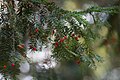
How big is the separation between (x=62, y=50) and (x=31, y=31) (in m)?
0.06

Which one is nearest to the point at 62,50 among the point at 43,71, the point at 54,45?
the point at 54,45

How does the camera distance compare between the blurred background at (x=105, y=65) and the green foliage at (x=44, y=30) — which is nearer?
the green foliage at (x=44, y=30)

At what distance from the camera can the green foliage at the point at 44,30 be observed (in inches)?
16.1

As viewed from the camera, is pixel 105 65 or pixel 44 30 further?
pixel 105 65

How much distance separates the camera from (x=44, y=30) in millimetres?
425

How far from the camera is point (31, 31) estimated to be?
425mm

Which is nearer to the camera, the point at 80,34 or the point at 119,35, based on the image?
the point at 80,34

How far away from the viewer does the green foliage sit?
41 centimetres

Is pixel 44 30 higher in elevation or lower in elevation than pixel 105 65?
lower

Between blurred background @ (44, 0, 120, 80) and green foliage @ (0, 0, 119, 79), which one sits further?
blurred background @ (44, 0, 120, 80)

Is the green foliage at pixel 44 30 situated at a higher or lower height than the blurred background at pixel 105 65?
lower

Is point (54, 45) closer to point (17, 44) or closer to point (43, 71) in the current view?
point (17, 44)

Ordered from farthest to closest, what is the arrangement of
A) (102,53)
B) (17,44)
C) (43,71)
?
1. (102,53)
2. (43,71)
3. (17,44)

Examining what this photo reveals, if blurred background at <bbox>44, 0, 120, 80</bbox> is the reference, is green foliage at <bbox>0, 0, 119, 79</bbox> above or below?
below
